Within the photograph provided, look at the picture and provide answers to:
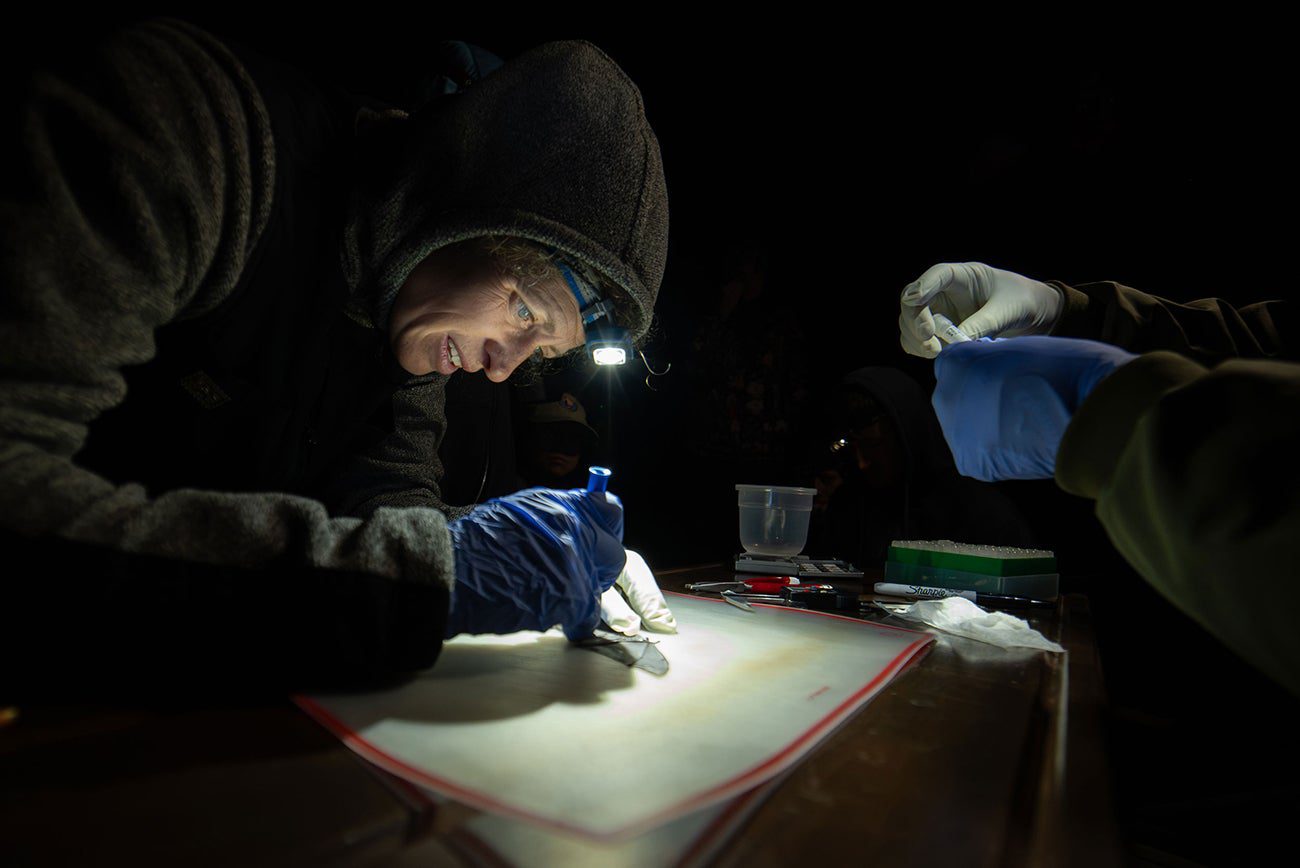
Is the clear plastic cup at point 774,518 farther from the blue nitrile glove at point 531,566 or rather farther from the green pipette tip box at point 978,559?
the blue nitrile glove at point 531,566

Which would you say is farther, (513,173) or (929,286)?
(929,286)

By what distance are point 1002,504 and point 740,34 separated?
2.63 meters

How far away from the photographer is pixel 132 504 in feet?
2.22

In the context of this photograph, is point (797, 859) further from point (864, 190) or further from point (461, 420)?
point (864, 190)

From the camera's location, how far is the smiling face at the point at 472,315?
1320 millimetres

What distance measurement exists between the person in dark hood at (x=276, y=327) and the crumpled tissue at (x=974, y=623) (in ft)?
2.39

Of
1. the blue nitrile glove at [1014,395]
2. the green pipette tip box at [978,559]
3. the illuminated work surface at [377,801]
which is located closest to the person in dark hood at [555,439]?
the green pipette tip box at [978,559]

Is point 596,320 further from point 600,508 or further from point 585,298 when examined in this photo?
point 600,508

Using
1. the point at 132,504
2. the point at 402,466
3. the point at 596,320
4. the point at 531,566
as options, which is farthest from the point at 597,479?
the point at 402,466

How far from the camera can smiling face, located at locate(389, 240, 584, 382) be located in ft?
4.33

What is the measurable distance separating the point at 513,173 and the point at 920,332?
110cm

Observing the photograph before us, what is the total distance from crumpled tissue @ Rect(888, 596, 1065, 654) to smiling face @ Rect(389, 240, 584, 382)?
1.00 meters

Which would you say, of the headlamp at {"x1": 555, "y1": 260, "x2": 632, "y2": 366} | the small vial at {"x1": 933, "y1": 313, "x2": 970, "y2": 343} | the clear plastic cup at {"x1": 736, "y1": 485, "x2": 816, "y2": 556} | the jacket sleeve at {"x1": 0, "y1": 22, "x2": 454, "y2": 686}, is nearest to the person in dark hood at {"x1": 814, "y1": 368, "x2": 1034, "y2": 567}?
the clear plastic cup at {"x1": 736, "y1": 485, "x2": 816, "y2": 556}

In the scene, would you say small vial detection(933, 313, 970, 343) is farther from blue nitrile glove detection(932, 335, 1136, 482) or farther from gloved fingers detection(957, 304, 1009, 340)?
blue nitrile glove detection(932, 335, 1136, 482)
